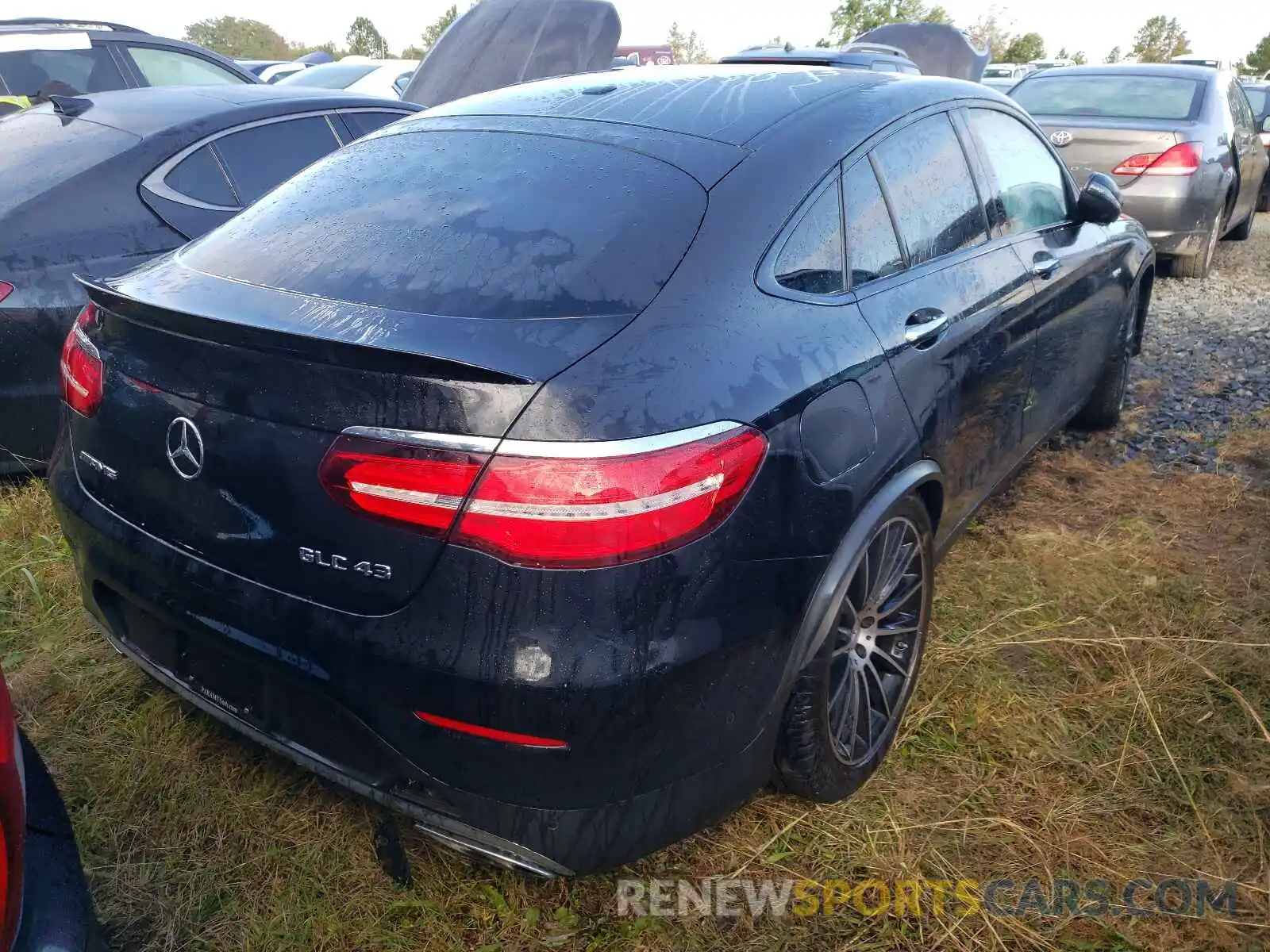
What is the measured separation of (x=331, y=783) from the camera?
193 centimetres

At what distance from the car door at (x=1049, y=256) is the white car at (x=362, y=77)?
6.68 m

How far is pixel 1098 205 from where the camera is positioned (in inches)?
138

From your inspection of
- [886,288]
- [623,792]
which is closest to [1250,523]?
[886,288]

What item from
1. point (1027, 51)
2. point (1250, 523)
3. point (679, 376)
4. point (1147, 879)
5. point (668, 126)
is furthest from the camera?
point (1027, 51)

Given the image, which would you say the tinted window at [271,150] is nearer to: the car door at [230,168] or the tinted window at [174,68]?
the car door at [230,168]

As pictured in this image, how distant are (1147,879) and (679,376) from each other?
149 centimetres

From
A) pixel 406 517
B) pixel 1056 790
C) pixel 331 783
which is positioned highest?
pixel 406 517

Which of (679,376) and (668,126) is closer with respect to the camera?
(679,376)

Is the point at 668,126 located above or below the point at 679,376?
above

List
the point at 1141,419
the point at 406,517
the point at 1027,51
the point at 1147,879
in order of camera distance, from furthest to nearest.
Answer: the point at 1027,51, the point at 1141,419, the point at 1147,879, the point at 406,517

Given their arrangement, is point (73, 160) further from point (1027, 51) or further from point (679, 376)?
point (1027, 51)

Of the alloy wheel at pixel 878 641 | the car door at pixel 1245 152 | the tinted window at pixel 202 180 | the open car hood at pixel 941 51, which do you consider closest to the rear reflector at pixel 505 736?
the alloy wheel at pixel 878 641

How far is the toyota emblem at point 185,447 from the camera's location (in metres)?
1.79

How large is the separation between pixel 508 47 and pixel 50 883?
6958 mm
